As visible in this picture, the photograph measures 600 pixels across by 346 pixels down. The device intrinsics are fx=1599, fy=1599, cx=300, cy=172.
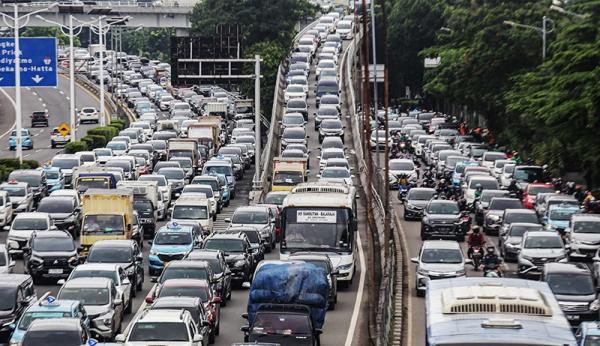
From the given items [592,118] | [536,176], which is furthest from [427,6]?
[592,118]

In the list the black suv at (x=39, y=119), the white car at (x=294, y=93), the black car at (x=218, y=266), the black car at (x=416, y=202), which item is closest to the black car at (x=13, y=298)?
the black car at (x=218, y=266)

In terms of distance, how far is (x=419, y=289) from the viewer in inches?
1660

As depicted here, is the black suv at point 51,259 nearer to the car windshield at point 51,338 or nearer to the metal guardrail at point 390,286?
the metal guardrail at point 390,286

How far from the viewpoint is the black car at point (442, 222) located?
177 ft

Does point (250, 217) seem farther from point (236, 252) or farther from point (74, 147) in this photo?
point (74, 147)

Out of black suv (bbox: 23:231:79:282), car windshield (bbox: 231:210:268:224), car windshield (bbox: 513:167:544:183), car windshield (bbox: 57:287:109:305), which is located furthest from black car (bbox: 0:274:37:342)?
car windshield (bbox: 513:167:544:183)

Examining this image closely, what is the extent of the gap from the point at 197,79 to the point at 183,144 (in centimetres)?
335

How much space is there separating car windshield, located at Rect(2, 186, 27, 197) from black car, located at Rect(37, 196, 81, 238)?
12.4ft

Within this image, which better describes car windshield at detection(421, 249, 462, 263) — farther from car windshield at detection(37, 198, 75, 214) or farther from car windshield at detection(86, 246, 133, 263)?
car windshield at detection(37, 198, 75, 214)

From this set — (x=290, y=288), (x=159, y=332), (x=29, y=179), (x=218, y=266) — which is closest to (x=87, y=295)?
(x=290, y=288)

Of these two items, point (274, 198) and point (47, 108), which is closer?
point (274, 198)

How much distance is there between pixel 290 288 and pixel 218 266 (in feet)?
17.4

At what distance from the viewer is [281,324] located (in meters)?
30.9

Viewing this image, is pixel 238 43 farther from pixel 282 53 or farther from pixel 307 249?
pixel 282 53
